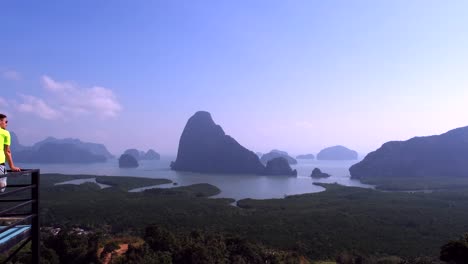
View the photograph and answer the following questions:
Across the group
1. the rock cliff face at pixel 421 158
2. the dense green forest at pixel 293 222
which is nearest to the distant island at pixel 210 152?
the rock cliff face at pixel 421 158

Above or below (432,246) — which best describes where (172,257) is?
above

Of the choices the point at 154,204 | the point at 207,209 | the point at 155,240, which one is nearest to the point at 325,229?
the point at 207,209

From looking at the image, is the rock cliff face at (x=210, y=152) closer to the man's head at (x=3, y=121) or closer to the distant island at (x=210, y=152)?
the distant island at (x=210, y=152)

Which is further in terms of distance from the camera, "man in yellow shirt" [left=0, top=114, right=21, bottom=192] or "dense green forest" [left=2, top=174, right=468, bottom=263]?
"dense green forest" [left=2, top=174, right=468, bottom=263]

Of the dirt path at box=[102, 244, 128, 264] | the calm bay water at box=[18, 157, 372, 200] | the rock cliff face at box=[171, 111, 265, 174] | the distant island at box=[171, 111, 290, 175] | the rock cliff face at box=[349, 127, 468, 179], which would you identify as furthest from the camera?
the rock cliff face at box=[171, 111, 265, 174]

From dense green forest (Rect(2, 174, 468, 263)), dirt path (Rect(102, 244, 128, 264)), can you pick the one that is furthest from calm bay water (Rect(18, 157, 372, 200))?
dirt path (Rect(102, 244, 128, 264))

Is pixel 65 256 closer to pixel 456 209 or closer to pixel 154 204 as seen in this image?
pixel 154 204

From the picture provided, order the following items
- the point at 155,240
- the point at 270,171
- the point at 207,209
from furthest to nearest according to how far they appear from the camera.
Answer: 1. the point at 270,171
2. the point at 207,209
3. the point at 155,240

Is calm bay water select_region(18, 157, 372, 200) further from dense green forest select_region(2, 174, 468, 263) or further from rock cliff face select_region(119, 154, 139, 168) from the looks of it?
rock cliff face select_region(119, 154, 139, 168)
